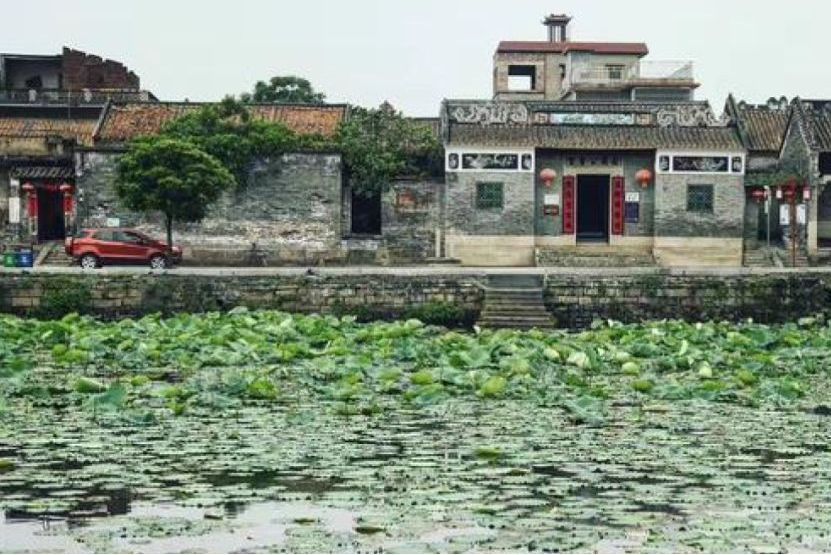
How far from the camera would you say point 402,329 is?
21.7 meters

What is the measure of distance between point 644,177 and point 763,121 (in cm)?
624

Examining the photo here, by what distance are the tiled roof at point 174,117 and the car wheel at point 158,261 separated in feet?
17.4

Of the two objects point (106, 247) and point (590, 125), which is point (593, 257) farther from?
point (106, 247)

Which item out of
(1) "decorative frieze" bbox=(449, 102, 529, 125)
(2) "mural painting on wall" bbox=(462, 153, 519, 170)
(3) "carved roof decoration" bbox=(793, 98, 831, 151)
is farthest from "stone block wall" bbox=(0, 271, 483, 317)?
(3) "carved roof decoration" bbox=(793, 98, 831, 151)

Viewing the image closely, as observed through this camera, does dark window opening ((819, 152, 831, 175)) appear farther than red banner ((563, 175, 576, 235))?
Yes

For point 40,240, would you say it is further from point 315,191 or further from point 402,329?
point 402,329

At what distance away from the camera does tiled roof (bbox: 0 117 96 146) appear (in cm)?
3925

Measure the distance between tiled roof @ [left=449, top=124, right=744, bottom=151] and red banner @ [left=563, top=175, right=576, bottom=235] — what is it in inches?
37.9

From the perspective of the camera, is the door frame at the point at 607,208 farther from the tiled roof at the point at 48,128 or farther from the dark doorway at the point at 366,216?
the tiled roof at the point at 48,128

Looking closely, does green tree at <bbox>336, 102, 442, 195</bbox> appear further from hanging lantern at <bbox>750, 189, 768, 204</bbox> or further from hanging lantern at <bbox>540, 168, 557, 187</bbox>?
hanging lantern at <bbox>750, 189, 768, 204</bbox>

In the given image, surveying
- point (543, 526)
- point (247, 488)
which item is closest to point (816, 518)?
point (543, 526)

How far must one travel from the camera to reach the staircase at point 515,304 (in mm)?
27219

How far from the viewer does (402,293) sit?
27875mm

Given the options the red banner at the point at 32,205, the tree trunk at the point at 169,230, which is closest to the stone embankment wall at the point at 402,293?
the tree trunk at the point at 169,230
